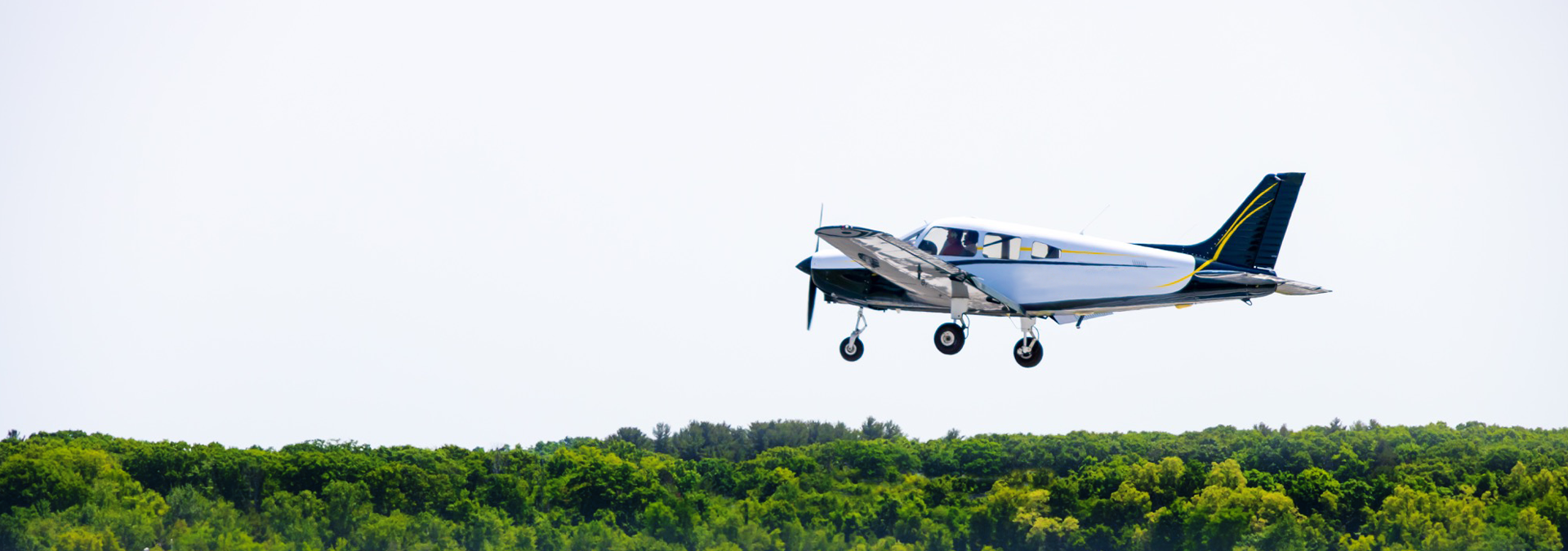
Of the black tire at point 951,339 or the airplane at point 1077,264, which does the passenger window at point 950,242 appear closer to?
the airplane at point 1077,264

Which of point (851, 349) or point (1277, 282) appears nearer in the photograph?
point (1277, 282)

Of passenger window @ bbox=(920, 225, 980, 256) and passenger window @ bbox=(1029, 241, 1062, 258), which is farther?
passenger window @ bbox=(920, 225, 980, 256)

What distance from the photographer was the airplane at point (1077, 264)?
3469 centimetres

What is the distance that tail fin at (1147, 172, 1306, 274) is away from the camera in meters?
35.1

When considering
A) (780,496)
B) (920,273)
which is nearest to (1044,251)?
(920,273)

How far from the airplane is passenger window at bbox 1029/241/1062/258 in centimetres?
2

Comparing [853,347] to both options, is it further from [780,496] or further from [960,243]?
[780,496]

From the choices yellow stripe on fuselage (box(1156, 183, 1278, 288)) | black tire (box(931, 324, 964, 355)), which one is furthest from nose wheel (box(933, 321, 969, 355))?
yellow stripe on fuselage (box(1156, 183, 1278, 288))

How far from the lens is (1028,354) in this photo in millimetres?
37781

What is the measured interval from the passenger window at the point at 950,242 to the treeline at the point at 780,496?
6762 centimetres

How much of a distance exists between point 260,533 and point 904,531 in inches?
1677

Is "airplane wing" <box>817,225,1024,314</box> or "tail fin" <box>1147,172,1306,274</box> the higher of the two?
"tail fin" <box>1147,172,1306,274</box>

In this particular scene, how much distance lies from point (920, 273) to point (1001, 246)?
2.05 meters

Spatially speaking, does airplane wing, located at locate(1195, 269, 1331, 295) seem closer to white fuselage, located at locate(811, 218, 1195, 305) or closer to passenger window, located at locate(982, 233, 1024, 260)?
white fuselage, located at locate(811, 218, 1195, 305)
